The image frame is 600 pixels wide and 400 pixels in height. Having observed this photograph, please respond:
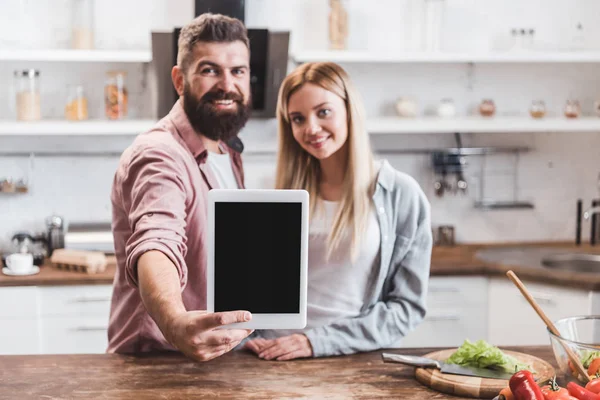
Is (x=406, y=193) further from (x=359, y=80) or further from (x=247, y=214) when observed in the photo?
(x=359, y=80)

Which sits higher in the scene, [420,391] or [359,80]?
[359,80]

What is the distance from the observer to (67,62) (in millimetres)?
3600

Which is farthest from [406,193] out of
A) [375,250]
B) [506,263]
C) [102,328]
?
[102,328]

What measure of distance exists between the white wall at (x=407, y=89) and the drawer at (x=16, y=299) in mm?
613

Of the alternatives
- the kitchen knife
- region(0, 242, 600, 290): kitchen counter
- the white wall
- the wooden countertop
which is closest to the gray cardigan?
the wooden countertop

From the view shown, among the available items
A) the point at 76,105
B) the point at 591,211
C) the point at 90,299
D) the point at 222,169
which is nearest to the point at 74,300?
the point at 90,299

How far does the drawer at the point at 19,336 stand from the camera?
3205 mm

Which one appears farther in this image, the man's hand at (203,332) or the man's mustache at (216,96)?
the man's mustache at (216,96)

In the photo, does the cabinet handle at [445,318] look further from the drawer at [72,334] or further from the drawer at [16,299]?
the drawer at [16,299]

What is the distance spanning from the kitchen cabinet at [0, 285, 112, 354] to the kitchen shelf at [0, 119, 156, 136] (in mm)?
659

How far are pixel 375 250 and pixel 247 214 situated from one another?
53cm

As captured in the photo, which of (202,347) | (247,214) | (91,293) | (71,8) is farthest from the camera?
(71,8)

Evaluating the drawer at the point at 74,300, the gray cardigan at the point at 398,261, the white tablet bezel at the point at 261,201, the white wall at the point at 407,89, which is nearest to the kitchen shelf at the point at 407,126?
the white wall at the point at 407,89

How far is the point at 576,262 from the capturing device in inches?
144
